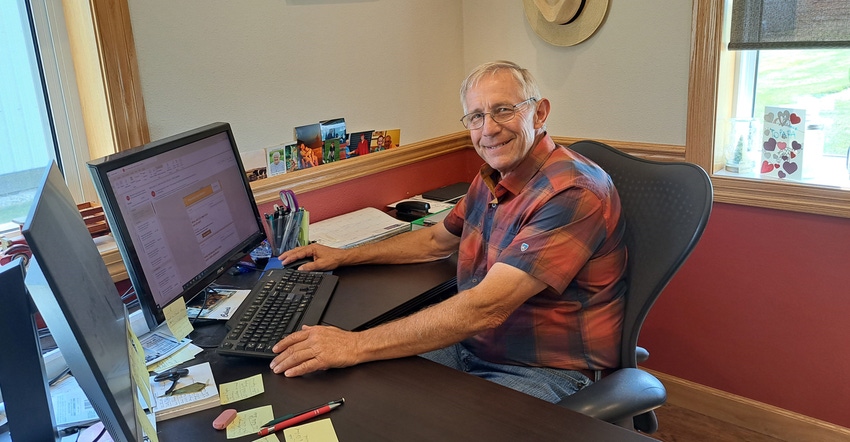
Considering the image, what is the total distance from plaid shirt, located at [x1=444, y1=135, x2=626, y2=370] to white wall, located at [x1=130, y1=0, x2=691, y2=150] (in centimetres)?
85

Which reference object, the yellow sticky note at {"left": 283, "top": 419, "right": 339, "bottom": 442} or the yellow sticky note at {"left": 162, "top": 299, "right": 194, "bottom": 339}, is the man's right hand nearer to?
the yellow sticky note at {"left": 162, "top": 299, "right": 194, "bottom": 339}

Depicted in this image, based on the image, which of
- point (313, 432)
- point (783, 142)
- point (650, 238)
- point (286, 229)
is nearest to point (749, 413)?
point (783, 142)

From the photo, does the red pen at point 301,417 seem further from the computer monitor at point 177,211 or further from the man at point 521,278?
the computer monitor at point 177,211

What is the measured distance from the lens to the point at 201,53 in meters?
1.94

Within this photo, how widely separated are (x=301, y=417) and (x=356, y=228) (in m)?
1.15

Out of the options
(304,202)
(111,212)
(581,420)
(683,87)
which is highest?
(683,87)

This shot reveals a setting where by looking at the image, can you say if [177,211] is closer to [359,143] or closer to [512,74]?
[512,74]

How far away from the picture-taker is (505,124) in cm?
165

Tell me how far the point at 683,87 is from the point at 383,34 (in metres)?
1.10

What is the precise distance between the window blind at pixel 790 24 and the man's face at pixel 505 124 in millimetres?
861

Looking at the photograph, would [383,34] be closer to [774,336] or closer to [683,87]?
[683,87]

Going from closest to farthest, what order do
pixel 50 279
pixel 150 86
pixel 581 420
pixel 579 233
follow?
pixel 50 279 < pixel 581 420 < pixel 579 233 < pixel 150 86

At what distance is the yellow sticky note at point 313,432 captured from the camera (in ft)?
3.51

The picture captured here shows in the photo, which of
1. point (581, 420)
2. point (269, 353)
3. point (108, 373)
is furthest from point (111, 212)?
point (581, 420)
